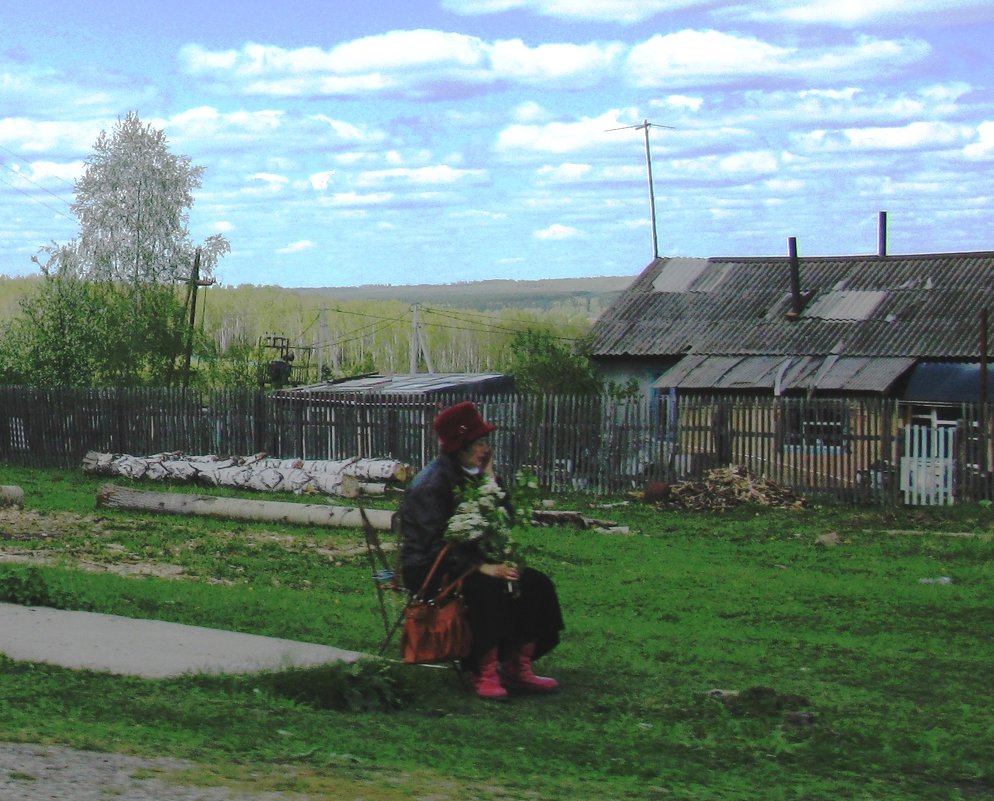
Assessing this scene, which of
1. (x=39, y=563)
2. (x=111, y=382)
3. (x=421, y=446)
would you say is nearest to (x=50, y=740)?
(x=39, y=563)

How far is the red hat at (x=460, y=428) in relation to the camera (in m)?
8.03

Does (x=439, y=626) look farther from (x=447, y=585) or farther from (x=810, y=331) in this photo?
(x=810, y=331)

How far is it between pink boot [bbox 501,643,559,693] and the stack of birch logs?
581 inches

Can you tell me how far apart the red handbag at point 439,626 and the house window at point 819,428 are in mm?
16165

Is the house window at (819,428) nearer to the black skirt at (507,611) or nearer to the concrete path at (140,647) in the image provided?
the concrete path at (140,647)

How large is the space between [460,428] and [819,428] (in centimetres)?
1643

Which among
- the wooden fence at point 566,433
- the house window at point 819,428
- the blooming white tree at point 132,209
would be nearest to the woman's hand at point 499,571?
the wooden fence at point 566,433

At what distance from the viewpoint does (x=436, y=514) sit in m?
8.04

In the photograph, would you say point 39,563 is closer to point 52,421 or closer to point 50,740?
point 50,740

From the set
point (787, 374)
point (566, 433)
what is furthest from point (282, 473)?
point (787, 374)

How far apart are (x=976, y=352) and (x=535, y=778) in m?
27.8

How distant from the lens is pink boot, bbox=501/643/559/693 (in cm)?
820

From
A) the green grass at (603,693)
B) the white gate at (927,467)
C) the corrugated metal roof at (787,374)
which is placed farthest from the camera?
the corrugated metal roof at (787,374)

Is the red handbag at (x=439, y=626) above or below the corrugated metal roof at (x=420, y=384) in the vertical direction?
below
